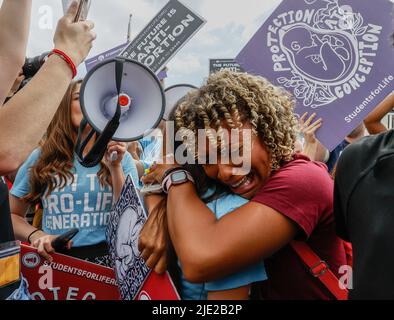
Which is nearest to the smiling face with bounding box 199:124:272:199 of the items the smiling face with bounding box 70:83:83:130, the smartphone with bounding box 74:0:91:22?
the smartphone with bounding box 74:0:91:22

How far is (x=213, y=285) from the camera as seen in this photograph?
1.18m

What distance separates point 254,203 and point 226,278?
0.77 feet

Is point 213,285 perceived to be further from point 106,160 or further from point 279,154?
point 106,160

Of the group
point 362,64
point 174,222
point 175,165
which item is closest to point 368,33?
point 362,64

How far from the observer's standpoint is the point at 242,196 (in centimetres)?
128

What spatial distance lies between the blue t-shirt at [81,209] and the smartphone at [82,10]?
3.64 ft

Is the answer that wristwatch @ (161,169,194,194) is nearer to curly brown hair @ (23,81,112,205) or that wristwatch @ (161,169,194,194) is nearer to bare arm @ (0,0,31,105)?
bare arm @ (0,0,31,105)

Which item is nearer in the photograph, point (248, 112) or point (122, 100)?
point (248, 112)

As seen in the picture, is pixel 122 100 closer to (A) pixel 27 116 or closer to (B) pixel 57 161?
(B) pixel 57 161

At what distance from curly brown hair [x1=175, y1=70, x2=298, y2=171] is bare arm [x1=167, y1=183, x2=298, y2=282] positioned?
0.21m

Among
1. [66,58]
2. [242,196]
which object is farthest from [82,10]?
[242,196]

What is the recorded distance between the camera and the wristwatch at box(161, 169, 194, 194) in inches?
53.3

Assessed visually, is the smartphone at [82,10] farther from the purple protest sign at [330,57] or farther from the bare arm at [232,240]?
the purple protest sign at [330,57]

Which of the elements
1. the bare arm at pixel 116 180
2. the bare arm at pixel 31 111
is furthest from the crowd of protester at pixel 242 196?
the bare arm at pixel 116 180
